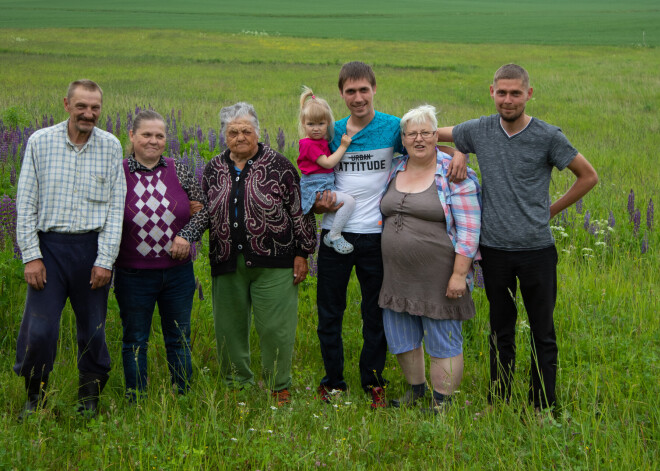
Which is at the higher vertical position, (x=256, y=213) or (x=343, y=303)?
(x=256, y=213)

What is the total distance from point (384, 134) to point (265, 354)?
1.67 m

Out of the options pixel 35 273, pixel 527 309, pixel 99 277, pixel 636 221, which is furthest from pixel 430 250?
pixel 636 221

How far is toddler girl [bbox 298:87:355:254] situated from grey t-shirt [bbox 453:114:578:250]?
2.93ft

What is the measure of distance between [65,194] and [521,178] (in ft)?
8.64

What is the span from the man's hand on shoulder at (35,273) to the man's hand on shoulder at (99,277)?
0.88 ft

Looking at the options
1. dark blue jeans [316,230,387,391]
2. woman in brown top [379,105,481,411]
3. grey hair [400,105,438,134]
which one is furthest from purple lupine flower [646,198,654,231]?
dark blue jeans [316,230,387,391]

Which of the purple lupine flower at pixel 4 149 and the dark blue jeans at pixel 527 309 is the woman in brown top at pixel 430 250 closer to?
the dark blue jeans at pixel 527 309

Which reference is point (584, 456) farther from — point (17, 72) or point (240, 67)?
point (240, 67)

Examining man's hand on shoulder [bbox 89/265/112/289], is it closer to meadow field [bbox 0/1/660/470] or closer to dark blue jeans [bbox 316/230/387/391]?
meadow field [bbox 0/1/660/470]

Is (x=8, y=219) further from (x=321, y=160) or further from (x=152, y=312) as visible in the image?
(x=321, y=160)

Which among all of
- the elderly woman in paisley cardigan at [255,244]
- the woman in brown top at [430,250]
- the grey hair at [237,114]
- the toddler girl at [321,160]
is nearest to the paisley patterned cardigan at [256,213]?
the elderly woman in paisley cardigan at [255,244]

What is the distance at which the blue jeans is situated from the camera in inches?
155

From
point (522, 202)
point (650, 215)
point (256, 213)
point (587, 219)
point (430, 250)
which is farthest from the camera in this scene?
point (587, 219)

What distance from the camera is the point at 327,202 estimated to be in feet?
13.3
